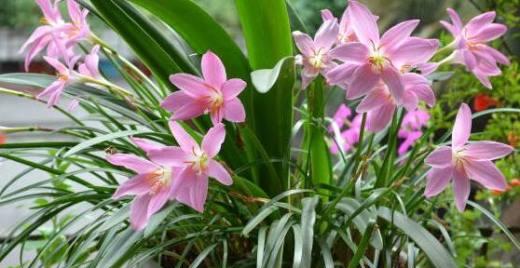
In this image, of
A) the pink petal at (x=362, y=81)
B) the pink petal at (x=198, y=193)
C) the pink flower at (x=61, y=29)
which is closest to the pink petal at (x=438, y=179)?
the pink petal at (x=362, y=81)

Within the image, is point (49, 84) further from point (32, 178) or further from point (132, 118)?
point (32, 178)

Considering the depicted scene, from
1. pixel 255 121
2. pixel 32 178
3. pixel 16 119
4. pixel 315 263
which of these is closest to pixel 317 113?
pixel 255 121

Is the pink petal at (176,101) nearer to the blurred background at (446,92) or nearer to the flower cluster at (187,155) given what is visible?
the flower cluster at (187,155)

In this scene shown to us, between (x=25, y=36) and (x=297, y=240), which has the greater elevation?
(x=25, y=36)

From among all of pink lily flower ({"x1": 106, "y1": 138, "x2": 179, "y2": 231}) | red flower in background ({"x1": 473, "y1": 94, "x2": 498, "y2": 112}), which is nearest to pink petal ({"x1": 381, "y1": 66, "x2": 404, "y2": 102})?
pink lily flower ({"x1": 106, "y1": 138, "x2": 179, "y2": 231})

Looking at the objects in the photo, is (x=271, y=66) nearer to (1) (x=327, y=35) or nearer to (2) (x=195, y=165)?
(1) (x=327, y=35)

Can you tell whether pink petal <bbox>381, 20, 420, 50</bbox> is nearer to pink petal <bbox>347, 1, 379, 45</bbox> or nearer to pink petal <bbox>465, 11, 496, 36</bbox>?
pink petal <bbox>347, 1, 379, 45</bbox>
